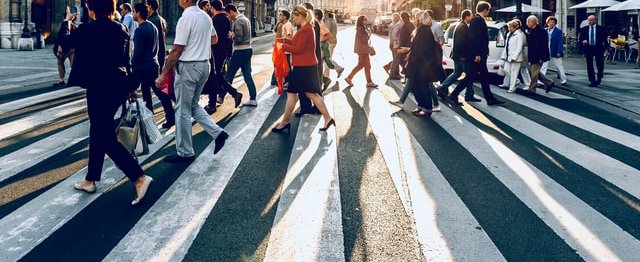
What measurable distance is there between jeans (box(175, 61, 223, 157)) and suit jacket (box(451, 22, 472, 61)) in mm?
5554

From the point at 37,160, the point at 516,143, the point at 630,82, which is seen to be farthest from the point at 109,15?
the point at 630,82

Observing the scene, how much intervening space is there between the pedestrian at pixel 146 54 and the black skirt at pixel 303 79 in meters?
1.69

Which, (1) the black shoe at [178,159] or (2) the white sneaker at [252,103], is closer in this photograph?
(1) the black shoe at [178,159]

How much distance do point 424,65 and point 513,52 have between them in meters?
3.83

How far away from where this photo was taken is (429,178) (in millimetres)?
5711

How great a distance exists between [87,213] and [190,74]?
201cm

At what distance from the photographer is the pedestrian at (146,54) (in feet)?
25.0

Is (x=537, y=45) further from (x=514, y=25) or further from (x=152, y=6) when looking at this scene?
(x=152, y=6)

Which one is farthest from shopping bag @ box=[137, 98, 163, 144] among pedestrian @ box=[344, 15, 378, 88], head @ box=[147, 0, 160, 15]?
pedestrian @ box=[344, 15, 378, 88]

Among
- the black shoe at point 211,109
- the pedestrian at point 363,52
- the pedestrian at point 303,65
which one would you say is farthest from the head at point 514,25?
the black shoe at point 211,109

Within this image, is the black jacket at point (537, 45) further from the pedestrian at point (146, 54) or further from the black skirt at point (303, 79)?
the pedestrian at point (146, 54)

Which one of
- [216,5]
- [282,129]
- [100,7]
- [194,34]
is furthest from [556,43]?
[100,7]

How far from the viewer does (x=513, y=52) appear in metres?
12.4

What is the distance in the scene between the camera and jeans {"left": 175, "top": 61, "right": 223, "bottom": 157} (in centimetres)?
617
